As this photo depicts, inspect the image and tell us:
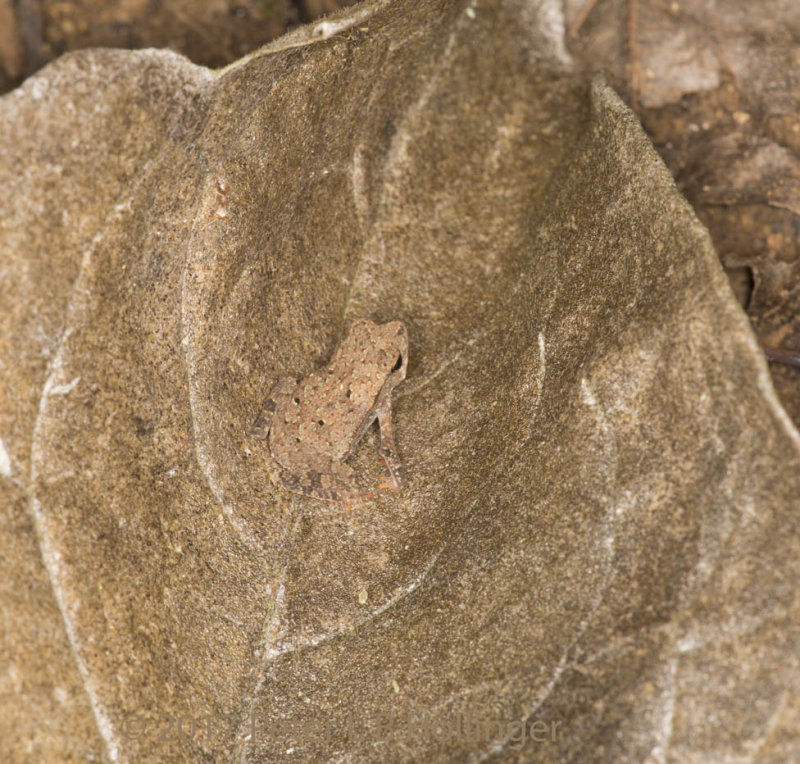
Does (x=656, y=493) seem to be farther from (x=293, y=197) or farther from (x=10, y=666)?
(x=10, y=666)

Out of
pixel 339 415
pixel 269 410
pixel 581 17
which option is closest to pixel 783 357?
pixel 581 17

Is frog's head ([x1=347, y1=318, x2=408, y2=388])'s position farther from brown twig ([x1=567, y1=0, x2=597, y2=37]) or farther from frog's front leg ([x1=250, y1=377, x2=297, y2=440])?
brown twig ([x1=567, y1=0, x2=597, y2=37])

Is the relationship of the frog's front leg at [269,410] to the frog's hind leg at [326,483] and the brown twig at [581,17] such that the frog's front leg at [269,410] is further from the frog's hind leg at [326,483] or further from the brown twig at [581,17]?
the brown twig at [581,17]

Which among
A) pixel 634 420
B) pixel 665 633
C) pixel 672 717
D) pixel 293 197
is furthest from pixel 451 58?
pixel 672 717

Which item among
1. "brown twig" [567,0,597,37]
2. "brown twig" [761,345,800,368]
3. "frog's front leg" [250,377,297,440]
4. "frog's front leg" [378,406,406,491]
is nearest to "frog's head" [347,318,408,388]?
"frog's front leg" [378,406,406,491]

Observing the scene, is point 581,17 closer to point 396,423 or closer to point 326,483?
point 396,423

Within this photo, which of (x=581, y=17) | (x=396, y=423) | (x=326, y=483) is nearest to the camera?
(x=581, y=17)
